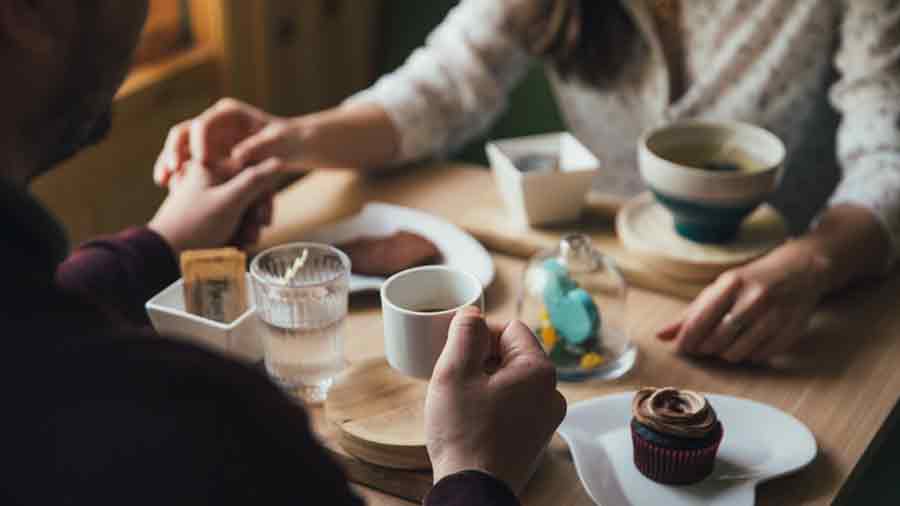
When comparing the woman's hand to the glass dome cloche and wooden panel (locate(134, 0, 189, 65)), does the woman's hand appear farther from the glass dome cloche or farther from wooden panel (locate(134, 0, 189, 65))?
wooden panel (locate(134, 0, 189, 65))

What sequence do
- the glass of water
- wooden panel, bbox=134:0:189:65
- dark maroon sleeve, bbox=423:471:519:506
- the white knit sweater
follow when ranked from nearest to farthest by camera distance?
dark maroon sleeve, bbox=423:471:519:506
the glass of water
the white knit sweater
wooden panel, bbox=134:0:189:65

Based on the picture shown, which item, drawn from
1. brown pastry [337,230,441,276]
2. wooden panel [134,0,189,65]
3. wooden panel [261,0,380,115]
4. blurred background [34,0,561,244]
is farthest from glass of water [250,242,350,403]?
wooden panel [261,0,380,115]

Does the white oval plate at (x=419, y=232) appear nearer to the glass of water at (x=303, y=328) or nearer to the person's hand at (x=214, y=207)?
the person's hand at (x=214, y=207)

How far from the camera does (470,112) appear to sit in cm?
162

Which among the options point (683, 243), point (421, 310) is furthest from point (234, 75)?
point (421, 310)

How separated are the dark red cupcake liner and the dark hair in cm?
82

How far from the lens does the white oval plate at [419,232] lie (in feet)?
Answer: 4.22

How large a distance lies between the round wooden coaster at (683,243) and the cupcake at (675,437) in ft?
1.10

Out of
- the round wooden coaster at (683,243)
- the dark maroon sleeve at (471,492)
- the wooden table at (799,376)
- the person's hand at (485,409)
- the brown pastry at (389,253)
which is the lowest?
the wooden table at (799,376)

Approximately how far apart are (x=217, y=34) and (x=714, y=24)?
1.17m

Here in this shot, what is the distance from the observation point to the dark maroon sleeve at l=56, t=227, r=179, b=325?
1.12 m

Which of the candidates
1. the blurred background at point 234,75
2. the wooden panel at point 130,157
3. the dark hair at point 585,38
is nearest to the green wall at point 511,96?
the blurred background at point 234,75

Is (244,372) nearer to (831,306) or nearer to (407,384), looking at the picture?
(407,384)

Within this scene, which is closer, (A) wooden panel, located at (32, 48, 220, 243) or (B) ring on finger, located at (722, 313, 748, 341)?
(B) ring on finger, located at (722, 313, 748, 341)
